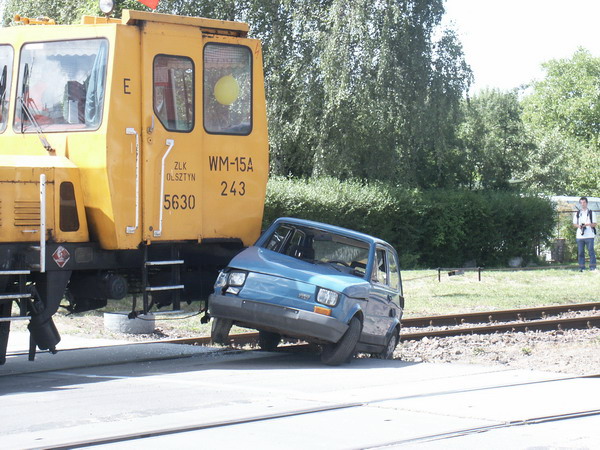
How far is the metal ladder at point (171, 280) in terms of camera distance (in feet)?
33.1

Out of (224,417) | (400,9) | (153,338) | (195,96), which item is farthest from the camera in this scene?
(400,9)

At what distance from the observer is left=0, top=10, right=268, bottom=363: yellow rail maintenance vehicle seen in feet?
30.2

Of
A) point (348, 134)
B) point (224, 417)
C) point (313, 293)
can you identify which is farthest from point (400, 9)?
point (224, 417)

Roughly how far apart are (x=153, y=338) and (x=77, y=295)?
304 centimetres

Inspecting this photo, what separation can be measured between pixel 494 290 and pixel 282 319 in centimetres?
1245

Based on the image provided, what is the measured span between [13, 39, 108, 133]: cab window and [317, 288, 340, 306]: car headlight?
295 cm

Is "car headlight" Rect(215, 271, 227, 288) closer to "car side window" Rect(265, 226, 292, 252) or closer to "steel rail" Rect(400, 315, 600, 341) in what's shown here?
"car side window" Rect(265, 226, 292, 252)

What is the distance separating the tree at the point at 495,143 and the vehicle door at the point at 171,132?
3064 centimetres

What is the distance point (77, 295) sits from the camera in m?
10.1

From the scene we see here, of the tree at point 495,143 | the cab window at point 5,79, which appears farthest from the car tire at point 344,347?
the tree at point 495,143

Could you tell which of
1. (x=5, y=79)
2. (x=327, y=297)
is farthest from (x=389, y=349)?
(x=5, y=79)

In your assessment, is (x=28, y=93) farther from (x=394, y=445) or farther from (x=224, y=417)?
(x=394, y=445)

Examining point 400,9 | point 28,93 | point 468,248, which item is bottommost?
point 468,248

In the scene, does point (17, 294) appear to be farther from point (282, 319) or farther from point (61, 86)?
point (282, 319)
